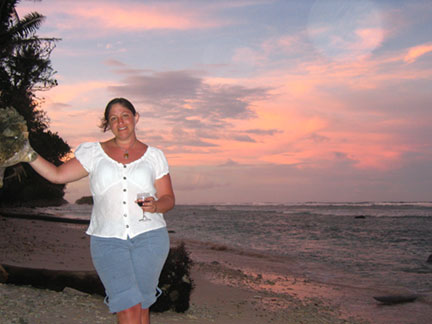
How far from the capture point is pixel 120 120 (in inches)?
145

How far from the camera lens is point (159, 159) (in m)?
3.79

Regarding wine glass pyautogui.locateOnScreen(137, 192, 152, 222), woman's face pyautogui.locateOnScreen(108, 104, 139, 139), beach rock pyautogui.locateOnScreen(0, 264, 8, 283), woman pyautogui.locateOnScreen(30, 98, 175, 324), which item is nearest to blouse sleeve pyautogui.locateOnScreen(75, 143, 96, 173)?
woman pyautogui.locateOnScreen(30, 98, 175, 324)

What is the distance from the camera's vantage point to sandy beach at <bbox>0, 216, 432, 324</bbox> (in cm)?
636

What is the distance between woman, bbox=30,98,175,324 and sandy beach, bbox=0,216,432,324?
2.94 m

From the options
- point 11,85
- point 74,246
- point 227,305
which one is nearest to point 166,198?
point 227,305

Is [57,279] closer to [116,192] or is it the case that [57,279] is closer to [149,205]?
[116,192]

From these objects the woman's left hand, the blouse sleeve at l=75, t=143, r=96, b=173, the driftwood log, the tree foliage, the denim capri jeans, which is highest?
the tree foliage

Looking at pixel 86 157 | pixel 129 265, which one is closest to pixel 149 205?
pixel 129 265

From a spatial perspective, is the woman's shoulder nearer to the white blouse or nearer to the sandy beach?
the white blouse

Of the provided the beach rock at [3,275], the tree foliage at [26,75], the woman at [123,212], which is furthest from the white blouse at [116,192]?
the tree foliage at [26,75]

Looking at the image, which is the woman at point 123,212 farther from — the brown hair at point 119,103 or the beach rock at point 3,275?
the beach rock at point 3,275

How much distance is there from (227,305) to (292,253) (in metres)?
11.9

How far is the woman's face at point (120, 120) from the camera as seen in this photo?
A: 12.1 ft

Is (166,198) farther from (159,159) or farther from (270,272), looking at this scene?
(270,272)
